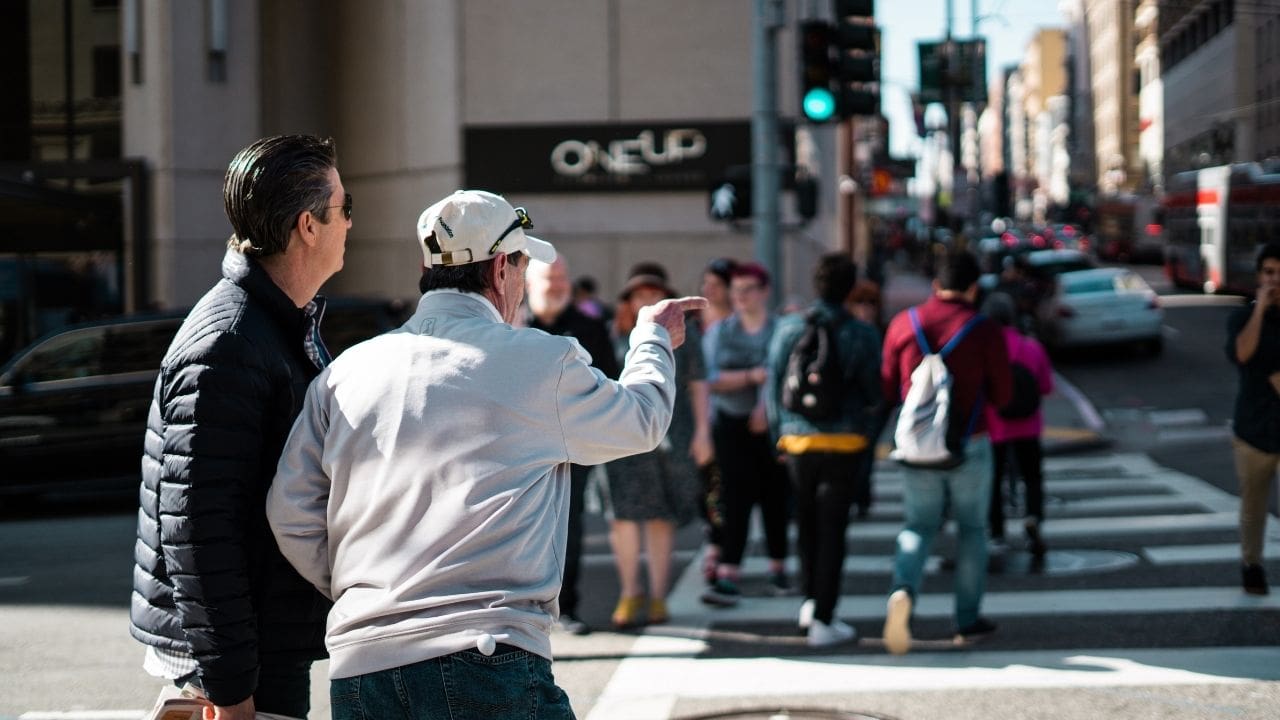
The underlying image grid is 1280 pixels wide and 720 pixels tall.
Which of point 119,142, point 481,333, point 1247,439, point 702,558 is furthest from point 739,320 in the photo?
point 119,142

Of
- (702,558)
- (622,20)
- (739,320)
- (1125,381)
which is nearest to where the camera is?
(739,320)

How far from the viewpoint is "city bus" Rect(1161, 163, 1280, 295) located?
32.1 meters

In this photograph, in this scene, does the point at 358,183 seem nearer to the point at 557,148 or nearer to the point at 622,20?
the point at 557,148

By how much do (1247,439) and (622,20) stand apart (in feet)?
48.3

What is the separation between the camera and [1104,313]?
2642cm

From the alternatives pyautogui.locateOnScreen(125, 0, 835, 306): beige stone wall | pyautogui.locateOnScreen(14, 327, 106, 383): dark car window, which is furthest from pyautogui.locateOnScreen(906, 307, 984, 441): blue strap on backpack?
pyautogui.locateOnScreen(125, 0, 835, 306): beige stone wall

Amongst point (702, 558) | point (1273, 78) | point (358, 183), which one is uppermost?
point (1273, 78)

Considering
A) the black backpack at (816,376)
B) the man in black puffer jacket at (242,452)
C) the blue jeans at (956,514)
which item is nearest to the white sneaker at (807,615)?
the blue jeans at (956,514)

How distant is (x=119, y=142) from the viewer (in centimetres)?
2178

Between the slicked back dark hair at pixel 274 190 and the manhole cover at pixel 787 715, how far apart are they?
344cm

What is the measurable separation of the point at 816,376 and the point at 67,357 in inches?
316

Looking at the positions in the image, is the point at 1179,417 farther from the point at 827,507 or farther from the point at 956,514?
the point at 827,507

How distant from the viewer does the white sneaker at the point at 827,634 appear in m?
7.38

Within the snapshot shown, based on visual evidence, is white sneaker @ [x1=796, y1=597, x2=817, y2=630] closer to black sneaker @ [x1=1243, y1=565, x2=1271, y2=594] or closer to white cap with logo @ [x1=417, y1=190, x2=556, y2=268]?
black sneaker @ [x1=1243, y1=565, x2=1271, y2=594]
